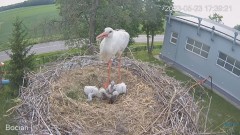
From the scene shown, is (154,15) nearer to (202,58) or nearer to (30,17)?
(202,58)

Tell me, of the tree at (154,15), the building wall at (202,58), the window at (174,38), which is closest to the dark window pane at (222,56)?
the building wall at (202,58)

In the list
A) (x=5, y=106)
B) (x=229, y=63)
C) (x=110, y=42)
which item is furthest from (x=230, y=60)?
(x=5, y=106)

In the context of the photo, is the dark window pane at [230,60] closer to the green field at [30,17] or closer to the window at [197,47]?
the window at [197,47]

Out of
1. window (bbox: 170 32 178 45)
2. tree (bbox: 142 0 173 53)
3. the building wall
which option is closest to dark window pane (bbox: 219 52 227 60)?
the building wall

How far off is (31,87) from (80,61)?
5.13 feet

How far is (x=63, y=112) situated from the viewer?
6.55 m

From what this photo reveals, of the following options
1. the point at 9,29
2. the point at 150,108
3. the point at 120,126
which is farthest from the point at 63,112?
the point at 9,29

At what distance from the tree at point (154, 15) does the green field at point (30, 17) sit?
7.08 meters

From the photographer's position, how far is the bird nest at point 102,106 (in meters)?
6.17

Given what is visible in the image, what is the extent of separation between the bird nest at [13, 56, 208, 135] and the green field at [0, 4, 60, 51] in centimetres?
1338

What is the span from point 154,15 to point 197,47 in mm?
2120

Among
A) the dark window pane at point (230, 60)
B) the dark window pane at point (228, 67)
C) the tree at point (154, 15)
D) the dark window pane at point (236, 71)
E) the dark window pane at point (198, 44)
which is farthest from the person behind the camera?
the tree at point (154, 15)

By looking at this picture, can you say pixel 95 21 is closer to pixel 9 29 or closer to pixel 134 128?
pixel 134 128

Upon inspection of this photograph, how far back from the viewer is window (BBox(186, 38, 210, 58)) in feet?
45.2
